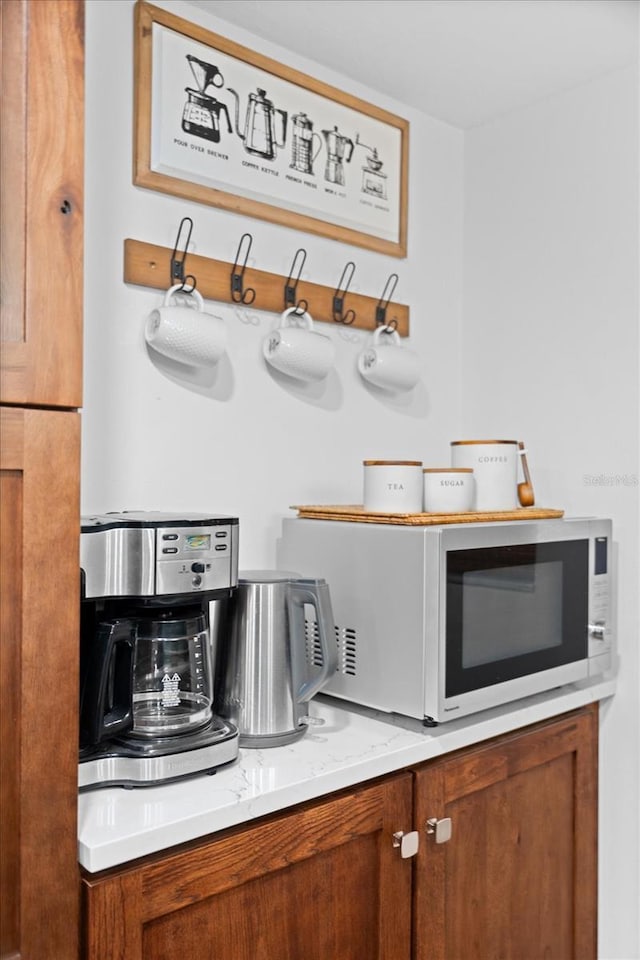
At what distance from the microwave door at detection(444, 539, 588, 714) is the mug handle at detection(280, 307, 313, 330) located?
2.20 ft

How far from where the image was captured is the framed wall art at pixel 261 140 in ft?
5.25

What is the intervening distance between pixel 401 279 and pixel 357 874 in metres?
1.40

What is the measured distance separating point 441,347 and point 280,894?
144cm

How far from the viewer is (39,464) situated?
965 mm

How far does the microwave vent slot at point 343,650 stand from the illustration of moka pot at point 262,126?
1017 mm

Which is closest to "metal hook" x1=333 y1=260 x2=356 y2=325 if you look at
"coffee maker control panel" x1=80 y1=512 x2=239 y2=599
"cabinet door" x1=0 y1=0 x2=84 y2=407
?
"coffee maker control panel" x1=80 y1=512 x2=239 y2=599

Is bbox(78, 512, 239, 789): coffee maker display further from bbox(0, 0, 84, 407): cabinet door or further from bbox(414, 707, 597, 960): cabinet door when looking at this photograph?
bbox(414, 707, 597, 960): cabinet door

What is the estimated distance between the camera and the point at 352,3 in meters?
1.65

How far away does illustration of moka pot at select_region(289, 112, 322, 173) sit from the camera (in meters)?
Result: 1.82

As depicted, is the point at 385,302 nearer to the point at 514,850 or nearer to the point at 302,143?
the point at 302,143

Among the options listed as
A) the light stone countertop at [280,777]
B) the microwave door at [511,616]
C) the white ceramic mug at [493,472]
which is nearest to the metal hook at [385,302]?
the white ceramic mug at [493,472]

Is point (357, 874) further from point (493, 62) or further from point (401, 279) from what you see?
point (493, 62)

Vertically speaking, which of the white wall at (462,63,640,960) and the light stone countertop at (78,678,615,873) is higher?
the white wall at (462,63,640,960)

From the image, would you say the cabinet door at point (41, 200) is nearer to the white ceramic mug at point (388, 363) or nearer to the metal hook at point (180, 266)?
the metal hook at point (180, 266)
